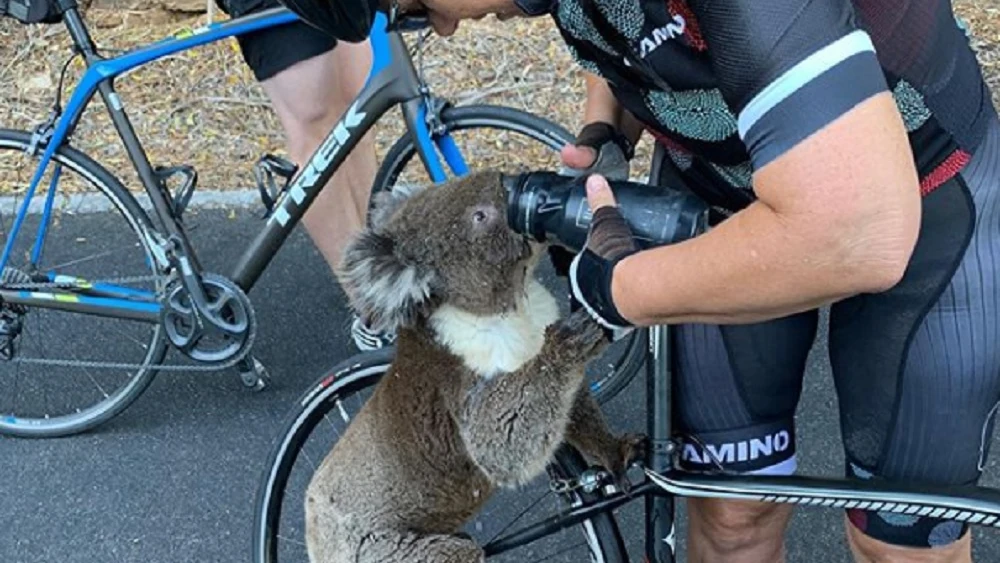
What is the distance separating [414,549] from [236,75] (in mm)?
4572

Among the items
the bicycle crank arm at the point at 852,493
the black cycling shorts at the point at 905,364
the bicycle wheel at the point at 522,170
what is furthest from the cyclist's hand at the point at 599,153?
the bicycle wheel at the point at 522,170

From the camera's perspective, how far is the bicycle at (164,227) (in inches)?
148

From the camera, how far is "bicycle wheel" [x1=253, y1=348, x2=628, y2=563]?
2598 millimetres

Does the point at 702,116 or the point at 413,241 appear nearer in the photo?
the point at 702,116

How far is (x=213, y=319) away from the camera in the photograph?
396 cm

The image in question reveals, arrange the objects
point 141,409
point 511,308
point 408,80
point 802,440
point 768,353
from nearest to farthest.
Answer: point 768,353, point 511,308, point 408,80, point 802,440, point 141,409

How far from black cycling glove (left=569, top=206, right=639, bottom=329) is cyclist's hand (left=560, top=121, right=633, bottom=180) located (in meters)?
0.43

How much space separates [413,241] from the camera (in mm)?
2469

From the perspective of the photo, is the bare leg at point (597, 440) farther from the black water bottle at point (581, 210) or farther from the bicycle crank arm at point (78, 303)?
the bicycle crank arm at point (78, 303)

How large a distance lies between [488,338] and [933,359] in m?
0.91

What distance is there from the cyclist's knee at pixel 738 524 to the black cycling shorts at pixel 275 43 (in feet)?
6.73

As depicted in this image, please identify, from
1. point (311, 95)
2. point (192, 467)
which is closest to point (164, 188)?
point (311, 95)

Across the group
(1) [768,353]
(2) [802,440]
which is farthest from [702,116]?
(2) [802,440]

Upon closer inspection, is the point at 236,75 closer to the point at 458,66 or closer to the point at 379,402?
the point at 458,66
